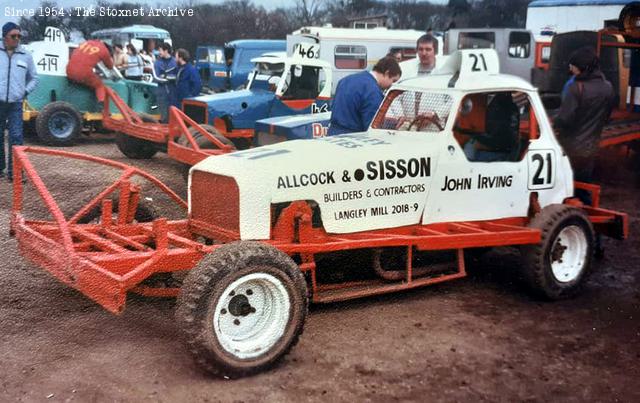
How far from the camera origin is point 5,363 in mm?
4332

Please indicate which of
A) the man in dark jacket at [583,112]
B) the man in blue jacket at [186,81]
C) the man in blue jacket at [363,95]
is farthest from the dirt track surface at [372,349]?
the man in blue jacket at [186,81]

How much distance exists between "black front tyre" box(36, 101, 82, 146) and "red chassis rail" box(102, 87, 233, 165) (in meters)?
1.11

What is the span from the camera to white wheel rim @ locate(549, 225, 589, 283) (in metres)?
5.85

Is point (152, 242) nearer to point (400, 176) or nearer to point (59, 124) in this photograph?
point (400, 176)

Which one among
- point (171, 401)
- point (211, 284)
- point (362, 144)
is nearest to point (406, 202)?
point (362, 144)

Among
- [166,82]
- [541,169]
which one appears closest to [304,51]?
[166,82]

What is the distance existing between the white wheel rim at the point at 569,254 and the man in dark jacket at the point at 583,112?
1353 millimetres

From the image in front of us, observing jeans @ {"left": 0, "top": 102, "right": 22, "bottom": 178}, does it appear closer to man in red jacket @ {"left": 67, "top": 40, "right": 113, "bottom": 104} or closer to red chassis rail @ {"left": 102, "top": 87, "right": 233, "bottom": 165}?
red chassis rail @ {"left": 102, "top": 87, "right": 233, "bottom": 165}

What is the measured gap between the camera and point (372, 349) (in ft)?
15.5

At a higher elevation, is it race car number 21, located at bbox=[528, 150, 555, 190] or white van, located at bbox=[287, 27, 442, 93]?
white van, located at bbox=[287, 27, 442, 93]

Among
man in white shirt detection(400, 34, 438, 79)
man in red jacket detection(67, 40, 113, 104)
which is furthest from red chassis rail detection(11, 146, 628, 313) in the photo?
man in red jacket detection(67, 40, 113, 104)

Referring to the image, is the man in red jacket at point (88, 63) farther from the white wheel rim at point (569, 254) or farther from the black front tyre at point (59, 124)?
the white wheel rim at point (569, 254)

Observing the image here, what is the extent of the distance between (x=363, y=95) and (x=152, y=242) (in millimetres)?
2336

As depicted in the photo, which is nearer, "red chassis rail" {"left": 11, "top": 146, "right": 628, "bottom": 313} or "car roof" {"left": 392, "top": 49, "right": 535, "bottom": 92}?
"red chassis rail" {"left": 11, "top": 146, "right": 628, "bottom": 313}
